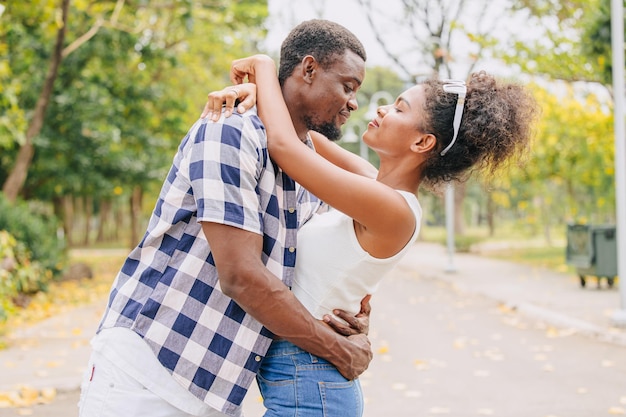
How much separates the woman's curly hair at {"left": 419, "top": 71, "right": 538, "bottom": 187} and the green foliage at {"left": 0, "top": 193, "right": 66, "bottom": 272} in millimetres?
11845

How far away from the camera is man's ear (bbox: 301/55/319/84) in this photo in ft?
7.58

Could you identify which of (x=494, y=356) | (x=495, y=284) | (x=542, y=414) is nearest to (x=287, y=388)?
(x=542, y=414)

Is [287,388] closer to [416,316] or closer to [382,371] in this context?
[382,371]

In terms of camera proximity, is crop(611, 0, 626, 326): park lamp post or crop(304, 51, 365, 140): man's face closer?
crop(304, 51, 365, 140): man's face

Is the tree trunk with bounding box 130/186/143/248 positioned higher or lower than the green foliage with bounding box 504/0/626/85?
lower

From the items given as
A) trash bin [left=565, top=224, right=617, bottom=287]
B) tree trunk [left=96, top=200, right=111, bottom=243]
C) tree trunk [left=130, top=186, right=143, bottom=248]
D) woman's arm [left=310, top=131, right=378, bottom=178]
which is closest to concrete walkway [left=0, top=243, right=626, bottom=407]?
trash bin [left=565, top=224, right=617, bottom=287]

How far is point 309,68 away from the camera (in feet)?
7.64

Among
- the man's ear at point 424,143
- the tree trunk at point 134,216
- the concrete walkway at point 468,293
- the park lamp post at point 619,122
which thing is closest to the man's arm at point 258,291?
the man's ear at point 424,143

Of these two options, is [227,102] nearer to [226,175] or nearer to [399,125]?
[226,175]

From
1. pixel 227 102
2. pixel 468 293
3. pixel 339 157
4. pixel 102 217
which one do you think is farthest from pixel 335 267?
pixel 102 217

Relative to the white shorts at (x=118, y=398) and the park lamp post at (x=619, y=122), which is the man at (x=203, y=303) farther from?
the park lamp post at (x=619, y=122)

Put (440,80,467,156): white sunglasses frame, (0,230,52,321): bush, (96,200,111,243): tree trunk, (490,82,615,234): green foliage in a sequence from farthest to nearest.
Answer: (96,200,111,243): tree trunk
(490,82,615,234): green foliage
(0,230,52,321): bush
(440,80,467,156): white sunglasses frame

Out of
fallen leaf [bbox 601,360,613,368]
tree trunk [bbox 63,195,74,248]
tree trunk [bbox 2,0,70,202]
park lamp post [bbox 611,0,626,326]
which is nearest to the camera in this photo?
fallen leaf [bbox 601,360,613,368]

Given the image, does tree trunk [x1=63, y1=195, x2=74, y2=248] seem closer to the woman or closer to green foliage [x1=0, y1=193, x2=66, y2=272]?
green foliage [x1=0, y1=193, x2=66, y2=272]
